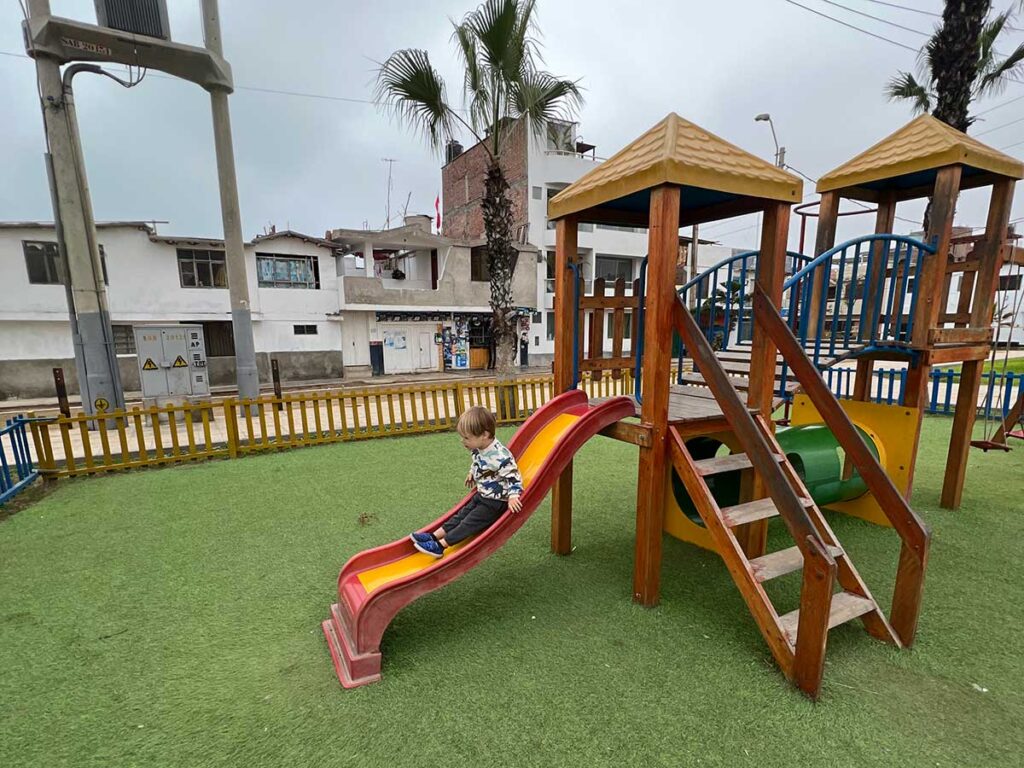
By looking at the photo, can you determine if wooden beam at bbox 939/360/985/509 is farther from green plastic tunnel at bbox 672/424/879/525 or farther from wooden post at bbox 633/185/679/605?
wooden post at bbox 633/185/679/605

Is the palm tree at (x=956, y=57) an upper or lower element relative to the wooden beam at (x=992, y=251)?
upper

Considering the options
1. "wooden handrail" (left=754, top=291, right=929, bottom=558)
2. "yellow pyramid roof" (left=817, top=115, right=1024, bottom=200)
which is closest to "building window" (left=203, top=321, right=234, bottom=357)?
"yellow pyramid roof" (left=817, top=115, right=1024, bottom=200)

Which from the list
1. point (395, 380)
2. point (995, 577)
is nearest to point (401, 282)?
point (395, 380)

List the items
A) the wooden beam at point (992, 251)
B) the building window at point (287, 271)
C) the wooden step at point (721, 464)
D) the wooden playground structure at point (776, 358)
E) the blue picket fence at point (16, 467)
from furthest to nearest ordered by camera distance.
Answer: the building window at point (287, 271) < the blue picket fence at point (16, 467) < the wooden beam at point (992, 251) < the wooden step at point (721, 464) < the wooden playground structure at point (776, 358)

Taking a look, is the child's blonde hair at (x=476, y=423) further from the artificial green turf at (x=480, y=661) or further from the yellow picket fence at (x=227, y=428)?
the yellow picket fence at (x=227, y=428)

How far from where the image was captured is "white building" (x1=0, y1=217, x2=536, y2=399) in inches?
607

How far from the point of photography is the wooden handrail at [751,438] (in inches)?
97.0

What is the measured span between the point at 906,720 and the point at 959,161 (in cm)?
417

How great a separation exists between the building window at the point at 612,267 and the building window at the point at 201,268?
673 inches

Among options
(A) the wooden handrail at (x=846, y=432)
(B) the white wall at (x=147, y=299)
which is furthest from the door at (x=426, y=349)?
(A) the wooden handrail at (x=846, y=432)

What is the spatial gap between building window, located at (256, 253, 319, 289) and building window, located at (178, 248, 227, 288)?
124 cm

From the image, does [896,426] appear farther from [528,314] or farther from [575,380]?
[528,314]

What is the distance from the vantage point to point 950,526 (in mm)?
4559

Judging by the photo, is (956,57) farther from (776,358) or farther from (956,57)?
(776,358)
